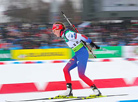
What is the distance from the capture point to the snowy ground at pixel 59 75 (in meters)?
4.55

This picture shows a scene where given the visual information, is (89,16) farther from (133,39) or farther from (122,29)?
(133,39)

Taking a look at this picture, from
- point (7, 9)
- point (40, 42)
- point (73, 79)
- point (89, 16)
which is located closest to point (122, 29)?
point (89, 16)

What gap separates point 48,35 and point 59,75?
4.76 metres

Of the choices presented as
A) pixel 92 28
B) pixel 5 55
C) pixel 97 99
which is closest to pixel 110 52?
pixel 92 28

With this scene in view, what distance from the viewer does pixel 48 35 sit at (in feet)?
35.1

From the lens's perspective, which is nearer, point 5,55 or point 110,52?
point 5,55

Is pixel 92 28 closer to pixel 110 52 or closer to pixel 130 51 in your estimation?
pixel 110 52

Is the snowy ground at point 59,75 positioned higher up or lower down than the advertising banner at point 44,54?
higher up

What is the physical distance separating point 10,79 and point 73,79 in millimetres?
1535

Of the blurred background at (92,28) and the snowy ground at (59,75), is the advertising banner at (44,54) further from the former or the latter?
the snowy ground at (59,75)

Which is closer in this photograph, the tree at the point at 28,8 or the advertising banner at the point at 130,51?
the advertising banner at the point at 130,51

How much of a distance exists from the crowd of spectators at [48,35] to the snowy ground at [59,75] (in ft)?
9.93

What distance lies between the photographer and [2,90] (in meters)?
4.99

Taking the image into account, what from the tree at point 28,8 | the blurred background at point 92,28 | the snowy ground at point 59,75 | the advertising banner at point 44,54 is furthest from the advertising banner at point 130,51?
the tree at point 28,8
